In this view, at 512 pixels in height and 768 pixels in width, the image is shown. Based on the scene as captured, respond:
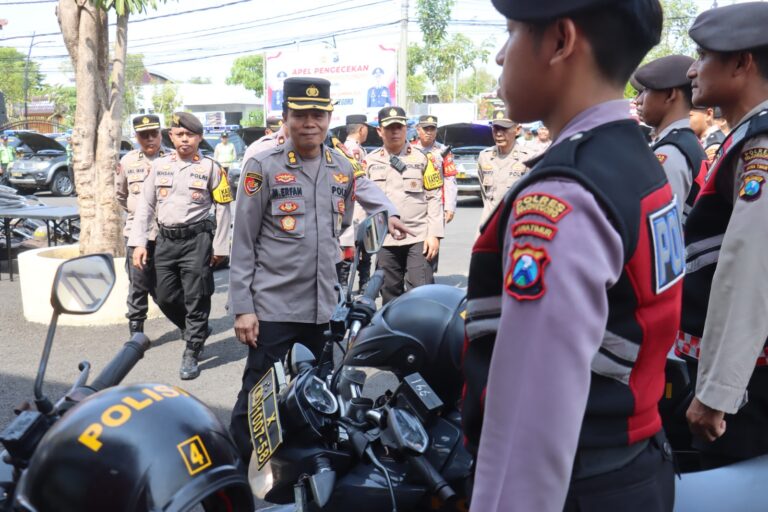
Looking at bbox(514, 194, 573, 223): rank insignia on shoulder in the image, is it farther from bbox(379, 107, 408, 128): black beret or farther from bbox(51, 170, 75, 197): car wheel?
bbox(51, 170, 75, 197): car wheel

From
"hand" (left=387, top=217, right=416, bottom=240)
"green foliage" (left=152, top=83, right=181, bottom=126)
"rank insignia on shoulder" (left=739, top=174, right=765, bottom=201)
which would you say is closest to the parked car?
"hand" (left=387, top=217, right=416, bottom=240)

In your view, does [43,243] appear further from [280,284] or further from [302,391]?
[302,391]

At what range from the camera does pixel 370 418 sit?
2.15 meters

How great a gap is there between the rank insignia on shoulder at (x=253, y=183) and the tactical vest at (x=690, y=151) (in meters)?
1.72

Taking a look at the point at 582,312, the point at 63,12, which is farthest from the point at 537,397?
the point at 63,12

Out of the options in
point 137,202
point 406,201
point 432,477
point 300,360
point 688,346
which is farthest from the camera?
point 406,201

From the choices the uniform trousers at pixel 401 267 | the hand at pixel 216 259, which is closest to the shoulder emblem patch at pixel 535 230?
the hand at pixel 216 259

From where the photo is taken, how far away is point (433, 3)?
4566cm

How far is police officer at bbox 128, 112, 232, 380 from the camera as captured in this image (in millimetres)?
6188

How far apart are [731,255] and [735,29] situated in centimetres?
71

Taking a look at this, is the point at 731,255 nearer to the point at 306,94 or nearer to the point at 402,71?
the point at 306,94

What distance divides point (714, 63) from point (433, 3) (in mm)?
45527

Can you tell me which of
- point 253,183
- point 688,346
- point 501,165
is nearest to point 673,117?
point 688,346

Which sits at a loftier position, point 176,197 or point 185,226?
point 176,197
